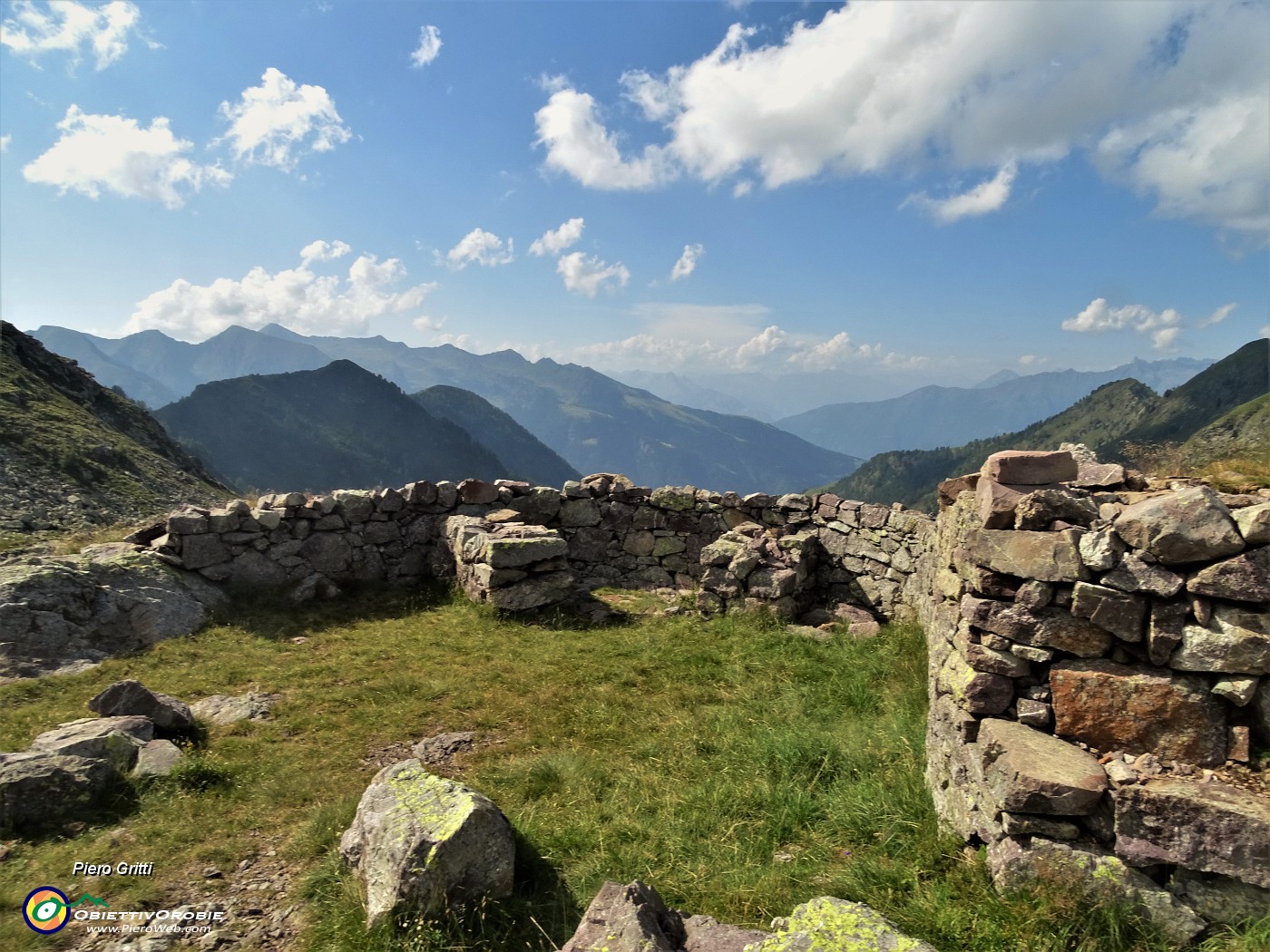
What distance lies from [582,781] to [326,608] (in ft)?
26.1

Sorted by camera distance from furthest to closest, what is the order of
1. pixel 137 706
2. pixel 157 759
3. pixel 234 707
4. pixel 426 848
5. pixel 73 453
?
pixel 73 453 < pixel 234 707 < pixel 137 706 < pixel 157 759 < pixel 426 848

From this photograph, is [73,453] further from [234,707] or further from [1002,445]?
[1002,445]

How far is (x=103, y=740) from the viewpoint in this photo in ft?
19.2

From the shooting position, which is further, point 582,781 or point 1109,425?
point 1109,425

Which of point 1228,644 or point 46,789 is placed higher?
point 1228,644

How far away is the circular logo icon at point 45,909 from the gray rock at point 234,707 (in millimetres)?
2909

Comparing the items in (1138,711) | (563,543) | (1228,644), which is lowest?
(563,543)

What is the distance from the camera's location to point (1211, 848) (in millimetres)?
3477

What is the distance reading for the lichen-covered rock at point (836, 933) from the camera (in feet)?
10.2

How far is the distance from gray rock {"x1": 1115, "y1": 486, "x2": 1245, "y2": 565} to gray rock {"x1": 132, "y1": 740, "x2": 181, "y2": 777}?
828cm

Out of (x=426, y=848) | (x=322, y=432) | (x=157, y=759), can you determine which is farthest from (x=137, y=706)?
(x=322, y=432)

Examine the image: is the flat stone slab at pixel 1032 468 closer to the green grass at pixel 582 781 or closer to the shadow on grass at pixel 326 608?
the green grass at pixel 582 781

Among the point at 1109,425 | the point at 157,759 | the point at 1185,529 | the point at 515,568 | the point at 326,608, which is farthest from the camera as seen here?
the point at 1109,425

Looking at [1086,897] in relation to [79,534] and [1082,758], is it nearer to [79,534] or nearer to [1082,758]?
[1082,758]
